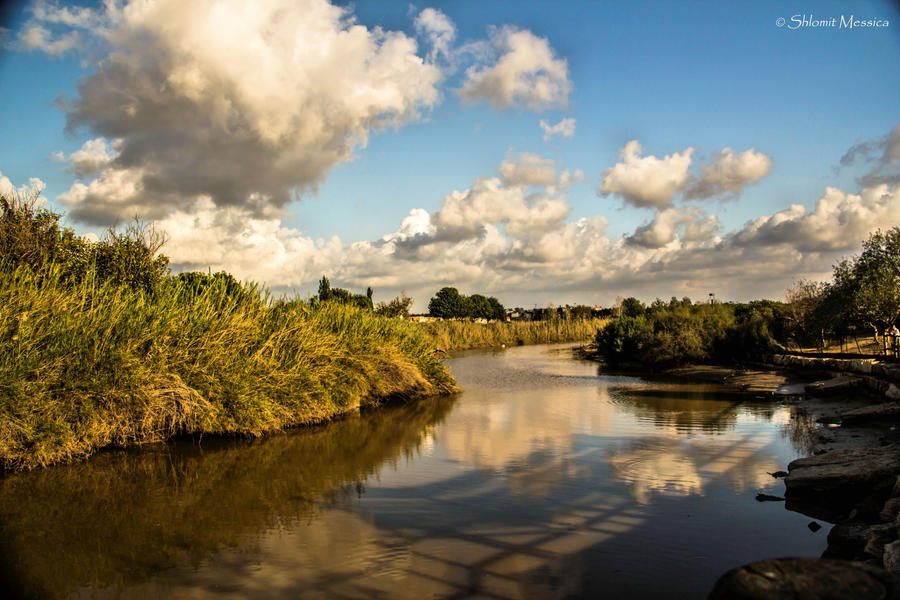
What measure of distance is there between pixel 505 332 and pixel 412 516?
202 feet

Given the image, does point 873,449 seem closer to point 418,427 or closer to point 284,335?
point 418,427

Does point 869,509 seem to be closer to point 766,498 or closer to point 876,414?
point 766,498

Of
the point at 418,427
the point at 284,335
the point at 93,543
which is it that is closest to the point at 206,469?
the point at 93,543

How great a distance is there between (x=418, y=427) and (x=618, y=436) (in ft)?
17.9

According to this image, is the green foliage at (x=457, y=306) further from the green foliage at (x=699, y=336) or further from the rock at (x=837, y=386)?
the rock at (x=837, y=386)

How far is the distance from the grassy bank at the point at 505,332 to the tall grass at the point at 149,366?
132ft

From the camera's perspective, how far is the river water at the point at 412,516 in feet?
19.6

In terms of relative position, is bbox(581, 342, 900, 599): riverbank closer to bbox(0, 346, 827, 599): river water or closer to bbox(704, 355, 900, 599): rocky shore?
bbox(704, 355, 900, 599): rocky shore

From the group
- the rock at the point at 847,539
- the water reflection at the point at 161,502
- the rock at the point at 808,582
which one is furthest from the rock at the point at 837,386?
the rock at the point at 808,582

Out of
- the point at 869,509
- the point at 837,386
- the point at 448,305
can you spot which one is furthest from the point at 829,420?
the point at 448,305

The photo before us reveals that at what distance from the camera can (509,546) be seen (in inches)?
267

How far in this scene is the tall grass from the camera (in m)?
9.75

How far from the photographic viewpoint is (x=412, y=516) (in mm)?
8000

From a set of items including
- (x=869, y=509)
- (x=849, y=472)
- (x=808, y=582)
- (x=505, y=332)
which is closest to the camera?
(x=808, y=582)
